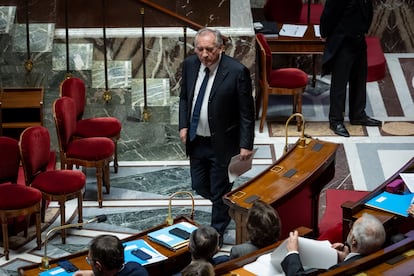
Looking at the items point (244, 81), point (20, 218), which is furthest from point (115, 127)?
point (244, 81)

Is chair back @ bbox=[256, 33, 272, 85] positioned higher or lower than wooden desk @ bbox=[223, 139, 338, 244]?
higher

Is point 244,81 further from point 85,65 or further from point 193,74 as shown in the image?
point 85,65

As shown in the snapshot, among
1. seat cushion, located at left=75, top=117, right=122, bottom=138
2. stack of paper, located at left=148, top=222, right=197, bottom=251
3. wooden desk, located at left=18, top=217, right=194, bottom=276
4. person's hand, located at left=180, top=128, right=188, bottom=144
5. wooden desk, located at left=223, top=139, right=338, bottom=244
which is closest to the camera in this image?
wooden desk, located at left=18, top=217, right=194, bottom=276

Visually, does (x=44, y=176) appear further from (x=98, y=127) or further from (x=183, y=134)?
(x=183, y=134)

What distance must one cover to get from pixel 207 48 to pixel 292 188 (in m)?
1.11

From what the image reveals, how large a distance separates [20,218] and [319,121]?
3.56 meters

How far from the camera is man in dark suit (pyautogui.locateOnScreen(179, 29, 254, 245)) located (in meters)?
7.16

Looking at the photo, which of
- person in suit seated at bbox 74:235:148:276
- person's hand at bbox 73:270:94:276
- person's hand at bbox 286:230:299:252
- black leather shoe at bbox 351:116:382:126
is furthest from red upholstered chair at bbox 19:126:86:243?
black leather shoe at bbox 351:116:382:126

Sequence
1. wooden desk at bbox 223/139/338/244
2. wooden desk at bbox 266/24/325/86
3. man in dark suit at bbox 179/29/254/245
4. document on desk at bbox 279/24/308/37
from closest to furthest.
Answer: wooden desk at bbox 223/139/338/244 → man in dark suit at bbox 179/29/254/245 → wooden desk at bbox 266/24/325/86 → document on desk at bbox 279/24/308/37

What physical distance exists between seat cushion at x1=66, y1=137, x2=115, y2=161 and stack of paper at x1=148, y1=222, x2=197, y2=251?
5.40 feet

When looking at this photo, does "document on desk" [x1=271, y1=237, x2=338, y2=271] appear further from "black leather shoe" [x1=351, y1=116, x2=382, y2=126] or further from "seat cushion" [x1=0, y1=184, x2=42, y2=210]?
"black leather shoe" [x1=351, y1=116, x2=382, y2=126]

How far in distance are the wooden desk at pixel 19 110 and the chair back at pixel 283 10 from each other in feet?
9.98

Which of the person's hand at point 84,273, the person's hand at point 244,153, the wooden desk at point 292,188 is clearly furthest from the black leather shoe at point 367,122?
the person's hand at point 84,273

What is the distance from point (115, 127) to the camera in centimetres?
864
